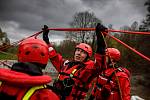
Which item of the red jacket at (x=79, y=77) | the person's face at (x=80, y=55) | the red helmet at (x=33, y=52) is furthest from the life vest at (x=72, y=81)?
the red helmet at (x=33, y=52)

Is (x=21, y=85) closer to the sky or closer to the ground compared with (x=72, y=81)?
closer to the sky

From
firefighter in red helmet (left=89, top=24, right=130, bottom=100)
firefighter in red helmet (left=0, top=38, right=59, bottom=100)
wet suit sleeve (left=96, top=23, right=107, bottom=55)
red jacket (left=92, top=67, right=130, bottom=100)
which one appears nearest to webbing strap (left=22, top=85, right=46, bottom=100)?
firefighter in red helmet (left=0, top=38, right=59, bottom=100)

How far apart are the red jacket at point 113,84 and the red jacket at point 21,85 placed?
2.51m

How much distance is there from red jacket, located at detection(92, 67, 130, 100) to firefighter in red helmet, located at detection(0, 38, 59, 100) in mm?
2500

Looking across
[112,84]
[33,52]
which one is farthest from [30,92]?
[112,84]

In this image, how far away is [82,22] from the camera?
39594 mm

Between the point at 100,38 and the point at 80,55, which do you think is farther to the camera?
the point at 80,55

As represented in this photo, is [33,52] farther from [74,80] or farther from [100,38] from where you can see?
[74,80]

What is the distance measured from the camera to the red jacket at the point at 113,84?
15.9 feet

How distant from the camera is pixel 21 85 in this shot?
235 centimetres

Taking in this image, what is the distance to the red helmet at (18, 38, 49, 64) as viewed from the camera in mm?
2527

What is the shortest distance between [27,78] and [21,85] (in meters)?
0.09

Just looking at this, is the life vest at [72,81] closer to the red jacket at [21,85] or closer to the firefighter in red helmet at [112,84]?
the firefighter in red helmet at [112,84]

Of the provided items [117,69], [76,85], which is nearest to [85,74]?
[76,85]
